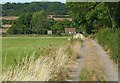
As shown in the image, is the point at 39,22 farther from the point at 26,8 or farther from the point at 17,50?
the point at 26,8

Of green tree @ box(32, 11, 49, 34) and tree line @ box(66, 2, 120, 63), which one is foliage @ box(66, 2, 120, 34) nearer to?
tree line @ box(66, 2, 120, 63)

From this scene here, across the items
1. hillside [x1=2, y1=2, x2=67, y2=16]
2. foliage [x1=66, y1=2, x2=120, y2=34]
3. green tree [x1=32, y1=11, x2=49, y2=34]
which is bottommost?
foliage [x1=66, y1=2, x2=120, y2=34]

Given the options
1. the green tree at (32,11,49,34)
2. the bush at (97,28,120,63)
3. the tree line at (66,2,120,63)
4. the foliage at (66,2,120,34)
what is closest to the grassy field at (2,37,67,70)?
the green tree at (32,11,49,34)

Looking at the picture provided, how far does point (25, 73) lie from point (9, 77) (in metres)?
0.45

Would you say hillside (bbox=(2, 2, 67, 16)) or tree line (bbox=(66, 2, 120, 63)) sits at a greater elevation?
hillside (bbox=(2, 2, 67, 16))

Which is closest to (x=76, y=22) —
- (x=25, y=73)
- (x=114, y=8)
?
(x=114, y=8)

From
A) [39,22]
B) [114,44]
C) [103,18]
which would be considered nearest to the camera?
[114,44]

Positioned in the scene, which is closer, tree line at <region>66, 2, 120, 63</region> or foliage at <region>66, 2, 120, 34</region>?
tree line at <region>66, 2, 120, 63</region>

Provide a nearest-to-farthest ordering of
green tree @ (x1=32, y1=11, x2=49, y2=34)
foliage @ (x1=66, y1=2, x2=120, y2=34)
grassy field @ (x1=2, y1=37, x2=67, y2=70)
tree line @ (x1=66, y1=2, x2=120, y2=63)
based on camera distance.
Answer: grassy field @ (x1=2, y1=37, x2=67, y2=70) < green tree @ (x1=32, y1=11, x2=49, y2=34) < tree line @ (x1=66, y1=2, x2=120, y2=63) < foliage @ (x1=66, y1=2, x2=120, y2=34)

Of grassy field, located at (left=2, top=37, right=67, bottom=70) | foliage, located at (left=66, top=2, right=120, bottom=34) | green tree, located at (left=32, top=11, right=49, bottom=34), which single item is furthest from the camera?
foliage, located at (left=66, top=2, right=120, bottom=34)

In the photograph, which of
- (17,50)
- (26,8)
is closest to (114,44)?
(26,8)

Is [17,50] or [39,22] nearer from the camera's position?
[39,22]

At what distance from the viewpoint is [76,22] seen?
4128cm

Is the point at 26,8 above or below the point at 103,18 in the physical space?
above
